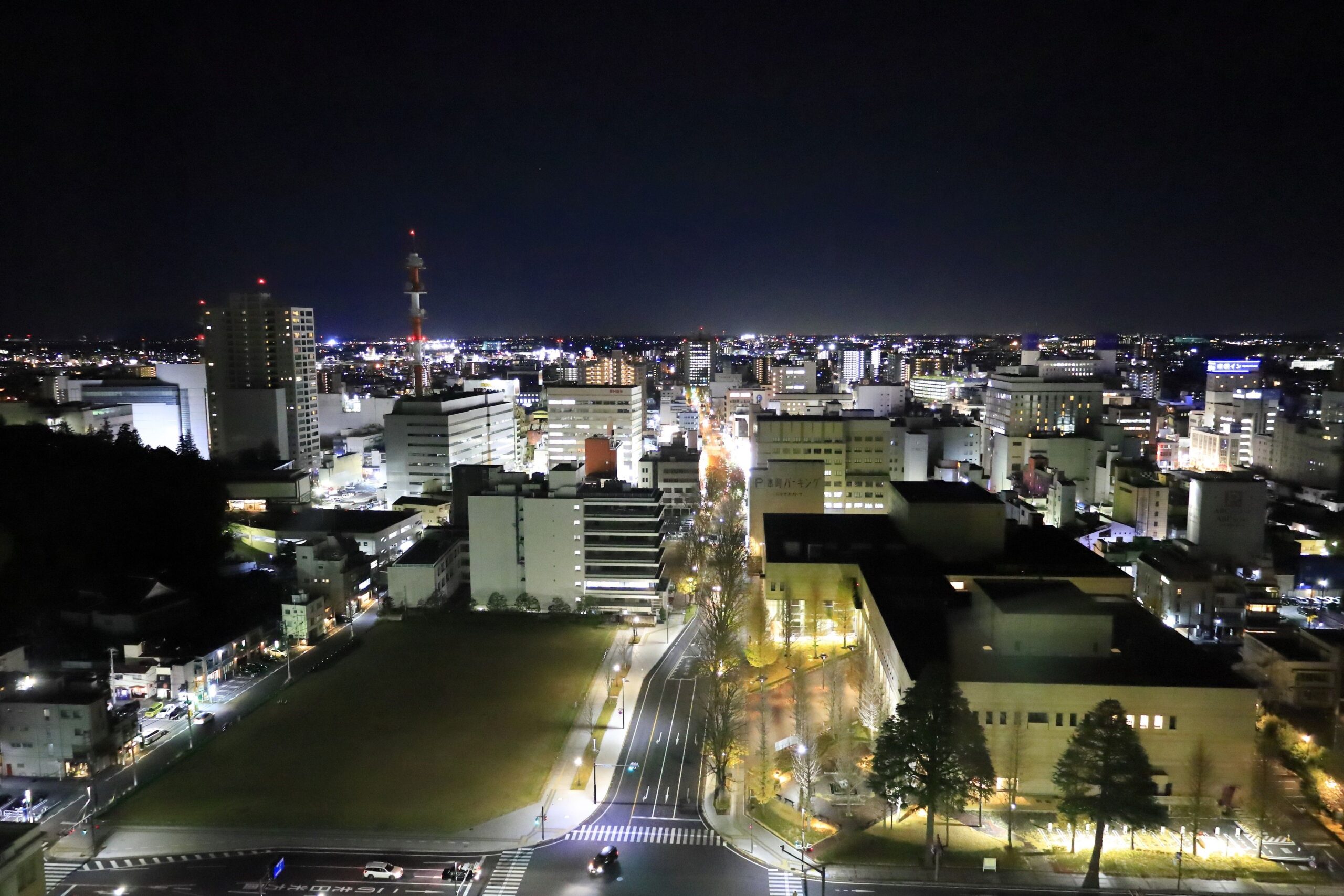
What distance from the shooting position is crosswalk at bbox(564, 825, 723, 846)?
8883 mm

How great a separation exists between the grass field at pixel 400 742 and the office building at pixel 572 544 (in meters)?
1.39

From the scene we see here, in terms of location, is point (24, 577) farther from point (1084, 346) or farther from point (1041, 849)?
point (1084, 346)

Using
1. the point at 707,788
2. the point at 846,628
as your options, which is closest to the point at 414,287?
the point at 846,628

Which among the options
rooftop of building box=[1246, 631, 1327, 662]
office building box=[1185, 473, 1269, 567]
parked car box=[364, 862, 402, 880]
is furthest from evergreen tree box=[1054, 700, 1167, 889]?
office building box=[1185, 473, 1269, 567]

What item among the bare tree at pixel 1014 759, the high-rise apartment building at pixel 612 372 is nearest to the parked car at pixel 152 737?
the bare tree at pixel 1014 759

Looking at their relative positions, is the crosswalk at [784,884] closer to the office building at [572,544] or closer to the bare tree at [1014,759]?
the bare tree at [1014,759]

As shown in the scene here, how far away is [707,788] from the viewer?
394 inches

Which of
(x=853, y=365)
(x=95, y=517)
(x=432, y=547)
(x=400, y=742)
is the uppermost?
(x=853, y=365)

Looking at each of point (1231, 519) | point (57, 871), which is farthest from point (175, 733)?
point (1231, 519)

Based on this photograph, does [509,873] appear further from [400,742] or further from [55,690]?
[55,690]

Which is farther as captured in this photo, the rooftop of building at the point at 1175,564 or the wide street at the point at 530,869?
the rooftop of building at the point at 1175,564

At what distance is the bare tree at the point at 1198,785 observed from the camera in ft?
28.0

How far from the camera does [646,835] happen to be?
9008 mm

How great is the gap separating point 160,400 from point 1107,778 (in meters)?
30.8
